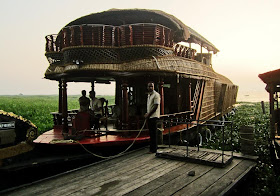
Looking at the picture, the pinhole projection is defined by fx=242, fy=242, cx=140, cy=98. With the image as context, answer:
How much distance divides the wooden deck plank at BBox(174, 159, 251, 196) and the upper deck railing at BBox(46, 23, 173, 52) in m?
4.95

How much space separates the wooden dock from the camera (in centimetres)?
422

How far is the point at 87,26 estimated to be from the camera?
8.05 m

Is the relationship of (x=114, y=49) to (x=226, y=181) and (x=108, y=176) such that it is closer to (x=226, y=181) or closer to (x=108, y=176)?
(x=108, y=176)

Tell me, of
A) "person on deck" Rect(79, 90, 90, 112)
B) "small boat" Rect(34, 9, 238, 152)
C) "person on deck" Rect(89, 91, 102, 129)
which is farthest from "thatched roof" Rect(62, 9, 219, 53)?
"person on deck" Rect(79, 90, 90, 112)

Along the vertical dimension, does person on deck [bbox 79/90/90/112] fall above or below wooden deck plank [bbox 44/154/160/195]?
above

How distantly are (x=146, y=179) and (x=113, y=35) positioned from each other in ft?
17.4

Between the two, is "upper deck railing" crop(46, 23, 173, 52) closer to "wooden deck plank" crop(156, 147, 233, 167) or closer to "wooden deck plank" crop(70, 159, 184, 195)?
"wooden deck plank" crop(156, 147, 233, 167)

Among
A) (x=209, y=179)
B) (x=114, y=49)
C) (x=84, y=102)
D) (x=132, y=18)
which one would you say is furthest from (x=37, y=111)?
(x=209, y=179)

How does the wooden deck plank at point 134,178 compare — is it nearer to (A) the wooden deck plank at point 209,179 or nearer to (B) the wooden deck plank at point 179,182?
(B) the wooden deck plank at point 179,182

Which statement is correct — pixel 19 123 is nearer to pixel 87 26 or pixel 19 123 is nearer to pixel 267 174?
pixel 87 26

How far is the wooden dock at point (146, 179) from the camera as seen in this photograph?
4.22 meters

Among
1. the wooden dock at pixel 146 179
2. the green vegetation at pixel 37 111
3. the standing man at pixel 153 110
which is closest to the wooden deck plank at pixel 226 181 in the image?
the wooden dock at pixel 146 179

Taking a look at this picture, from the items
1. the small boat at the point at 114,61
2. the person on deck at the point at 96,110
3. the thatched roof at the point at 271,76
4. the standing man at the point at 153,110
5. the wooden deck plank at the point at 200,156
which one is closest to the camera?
the wooden deck plank at the point at 200,156

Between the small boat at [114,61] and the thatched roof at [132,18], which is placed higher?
the thatched roof at [132,18]
